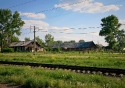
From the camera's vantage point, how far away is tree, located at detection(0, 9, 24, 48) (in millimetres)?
73125

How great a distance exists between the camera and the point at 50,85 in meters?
8.64

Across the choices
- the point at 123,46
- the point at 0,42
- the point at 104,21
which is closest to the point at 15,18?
the point at 0,42

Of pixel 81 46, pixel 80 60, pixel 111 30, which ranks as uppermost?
pixel 111 30

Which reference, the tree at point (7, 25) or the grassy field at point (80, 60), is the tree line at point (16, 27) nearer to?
the tree at point (7, 25)

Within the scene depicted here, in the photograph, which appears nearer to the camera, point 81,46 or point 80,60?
point 80,60

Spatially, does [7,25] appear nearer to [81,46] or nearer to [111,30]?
[81,46]

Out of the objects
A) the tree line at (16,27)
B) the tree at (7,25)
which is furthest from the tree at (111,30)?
the tree at (7,25)

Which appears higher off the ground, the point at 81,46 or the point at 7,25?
the point at 7,25

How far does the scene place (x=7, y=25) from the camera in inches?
2918

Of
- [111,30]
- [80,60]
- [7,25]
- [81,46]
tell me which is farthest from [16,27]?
[80,60]

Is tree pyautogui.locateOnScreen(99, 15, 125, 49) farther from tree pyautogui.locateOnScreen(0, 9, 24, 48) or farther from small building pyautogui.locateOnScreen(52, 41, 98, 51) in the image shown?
tree pyautogui.locateOnScreen(0, 9, 24, 48)

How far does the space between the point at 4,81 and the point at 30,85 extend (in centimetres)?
246

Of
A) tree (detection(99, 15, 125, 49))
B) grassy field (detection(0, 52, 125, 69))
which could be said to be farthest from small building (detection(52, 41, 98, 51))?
grassy field (detection(0, 52, 125, 69))

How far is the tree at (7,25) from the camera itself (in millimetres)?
73125
